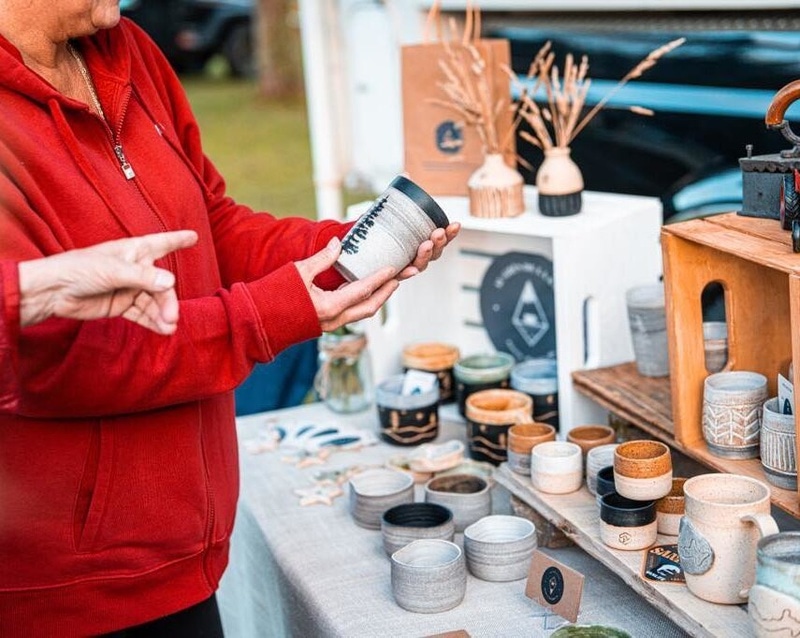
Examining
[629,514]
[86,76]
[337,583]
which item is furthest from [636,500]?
[86,76]

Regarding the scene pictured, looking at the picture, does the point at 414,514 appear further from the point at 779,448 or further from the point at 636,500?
the point at 779,448

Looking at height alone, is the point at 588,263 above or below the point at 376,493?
above

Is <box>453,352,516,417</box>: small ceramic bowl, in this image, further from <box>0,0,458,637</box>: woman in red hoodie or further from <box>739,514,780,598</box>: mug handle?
<box>739,514,780,598</box>: mug handle

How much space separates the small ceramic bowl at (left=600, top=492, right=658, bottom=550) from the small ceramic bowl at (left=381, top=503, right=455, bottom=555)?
306 mm

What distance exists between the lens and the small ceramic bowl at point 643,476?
1703mm

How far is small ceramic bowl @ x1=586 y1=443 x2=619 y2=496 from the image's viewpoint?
1.89 meters

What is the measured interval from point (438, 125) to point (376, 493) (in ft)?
A: 2.83

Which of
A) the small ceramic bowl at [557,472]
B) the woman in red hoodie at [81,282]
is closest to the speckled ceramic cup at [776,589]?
the small ceramic bowl at [557,472]

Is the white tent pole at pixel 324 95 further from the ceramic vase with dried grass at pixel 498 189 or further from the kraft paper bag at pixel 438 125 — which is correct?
the ceramic vase with dried grass at pixel 498 189

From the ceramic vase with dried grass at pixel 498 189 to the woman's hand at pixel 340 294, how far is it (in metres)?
0.80

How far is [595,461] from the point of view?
1910 millimetres

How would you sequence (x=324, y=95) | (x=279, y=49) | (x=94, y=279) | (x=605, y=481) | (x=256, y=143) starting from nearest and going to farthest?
(x=94, y=279), (x=605, y=481), (x=324, y=95), (x=256, y=143), (x=279, y=49)

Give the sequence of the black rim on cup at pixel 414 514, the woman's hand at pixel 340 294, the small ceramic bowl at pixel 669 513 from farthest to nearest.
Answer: the black rim on cup at pixel 414 514 < the small ceramic bowl at pixel 669 513 < the woman's hand at pixel 340 294

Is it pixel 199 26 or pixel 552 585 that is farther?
pixel 199 26
